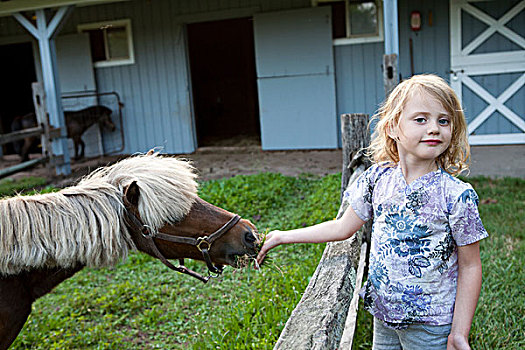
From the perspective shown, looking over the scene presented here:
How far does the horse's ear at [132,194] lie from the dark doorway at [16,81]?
13.5m

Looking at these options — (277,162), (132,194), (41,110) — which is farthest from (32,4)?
(132,194)

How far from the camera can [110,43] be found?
10367 mm

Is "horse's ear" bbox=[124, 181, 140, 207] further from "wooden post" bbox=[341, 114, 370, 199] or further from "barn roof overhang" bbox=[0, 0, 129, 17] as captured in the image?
"barn roof overhang" bbox=[0, 0, 129, 17]

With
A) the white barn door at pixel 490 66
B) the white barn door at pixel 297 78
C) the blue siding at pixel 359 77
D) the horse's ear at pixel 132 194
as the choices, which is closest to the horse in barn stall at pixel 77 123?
the white barn door at pixel 297 78

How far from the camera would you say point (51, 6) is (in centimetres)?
828

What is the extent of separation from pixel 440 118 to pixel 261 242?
0.90 m

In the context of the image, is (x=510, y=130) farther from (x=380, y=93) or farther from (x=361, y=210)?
(x=361, y=210)

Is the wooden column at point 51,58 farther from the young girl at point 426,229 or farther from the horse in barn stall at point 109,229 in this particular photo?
the young girl at point 426,229

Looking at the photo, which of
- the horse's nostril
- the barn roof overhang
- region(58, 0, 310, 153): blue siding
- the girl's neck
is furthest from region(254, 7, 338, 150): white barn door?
the girl's neck

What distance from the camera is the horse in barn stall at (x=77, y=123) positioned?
32.3 feet

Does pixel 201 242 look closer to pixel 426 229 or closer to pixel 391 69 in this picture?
pixel 426 229

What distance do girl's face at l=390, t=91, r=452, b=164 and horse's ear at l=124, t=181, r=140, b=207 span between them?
109 cm

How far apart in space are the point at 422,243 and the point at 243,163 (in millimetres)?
7493

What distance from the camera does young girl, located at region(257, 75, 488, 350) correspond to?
1523 millimetres
